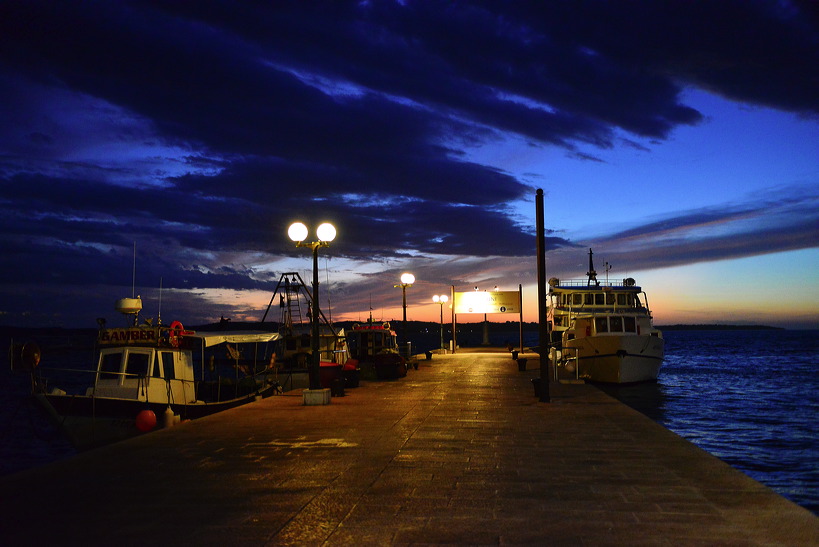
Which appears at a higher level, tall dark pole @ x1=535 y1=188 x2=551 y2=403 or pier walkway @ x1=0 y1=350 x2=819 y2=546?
tall dark pole @ x1=535 y1=188 x2=551 y2=403

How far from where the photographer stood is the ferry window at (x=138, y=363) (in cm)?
1975

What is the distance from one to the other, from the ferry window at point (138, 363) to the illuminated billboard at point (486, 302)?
130 ft

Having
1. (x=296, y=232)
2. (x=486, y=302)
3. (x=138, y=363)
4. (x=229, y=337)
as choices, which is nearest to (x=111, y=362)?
(x=138, y=363)

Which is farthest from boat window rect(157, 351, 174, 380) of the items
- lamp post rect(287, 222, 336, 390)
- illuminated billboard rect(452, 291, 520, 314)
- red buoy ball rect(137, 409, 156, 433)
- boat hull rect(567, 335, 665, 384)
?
illuminated billboard rect(452, 291, 520, 314)

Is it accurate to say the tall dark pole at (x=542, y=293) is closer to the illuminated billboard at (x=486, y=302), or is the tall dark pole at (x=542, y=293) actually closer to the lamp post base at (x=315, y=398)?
the lamp post base at (x=315, y=398)

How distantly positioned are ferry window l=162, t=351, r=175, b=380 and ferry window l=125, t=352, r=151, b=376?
534mm

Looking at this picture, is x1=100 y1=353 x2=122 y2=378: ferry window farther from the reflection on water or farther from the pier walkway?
the reflection on water

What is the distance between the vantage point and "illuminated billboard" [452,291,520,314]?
Result: 190 feet

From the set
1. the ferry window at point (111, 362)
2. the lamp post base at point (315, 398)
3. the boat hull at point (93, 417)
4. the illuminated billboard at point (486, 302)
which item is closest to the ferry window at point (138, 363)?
the ferry window at point (111, 362)

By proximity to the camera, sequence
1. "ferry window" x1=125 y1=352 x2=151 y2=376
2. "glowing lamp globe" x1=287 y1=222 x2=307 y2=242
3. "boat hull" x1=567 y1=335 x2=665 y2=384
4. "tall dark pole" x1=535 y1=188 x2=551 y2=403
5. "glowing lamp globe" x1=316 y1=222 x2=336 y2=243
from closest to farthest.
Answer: "glowing lamp globe" x1=287 y1=222 x2=307 y2=242
"glowing lamp globe" x1=316 y1=222 x2=336 y2=243
"tall dark pole" x1=535 y1=188 x2=551 y2=403
"ferry window" x1=125 y1=352 x2=151 y2=376
"boat hull" x1=567 y1=335 x2=665 y2=384

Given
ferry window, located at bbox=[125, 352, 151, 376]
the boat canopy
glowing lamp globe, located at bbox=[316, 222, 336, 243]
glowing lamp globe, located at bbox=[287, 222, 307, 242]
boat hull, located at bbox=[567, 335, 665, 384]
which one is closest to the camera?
glowing lamp globe, located at bbox=[287, 222, 307, 242]

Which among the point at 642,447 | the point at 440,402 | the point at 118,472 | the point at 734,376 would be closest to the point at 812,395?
the point at 734,376

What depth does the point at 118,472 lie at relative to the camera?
9453mm

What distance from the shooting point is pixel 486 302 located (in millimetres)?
58250
